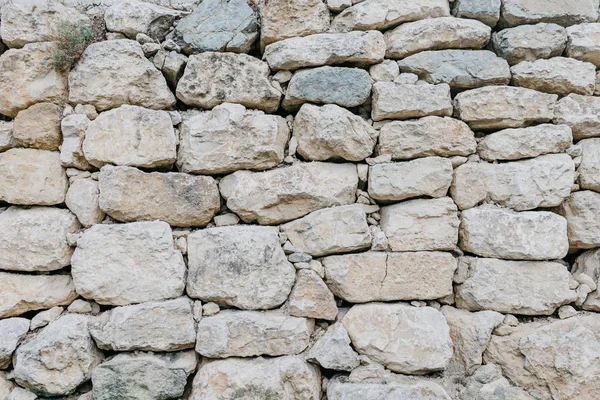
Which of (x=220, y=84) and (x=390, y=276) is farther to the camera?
(x=220, y=84)

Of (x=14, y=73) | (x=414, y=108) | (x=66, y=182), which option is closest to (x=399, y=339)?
(x=414, y=108)

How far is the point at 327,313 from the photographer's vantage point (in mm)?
1913

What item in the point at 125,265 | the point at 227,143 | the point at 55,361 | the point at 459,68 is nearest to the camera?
the point at 55,361

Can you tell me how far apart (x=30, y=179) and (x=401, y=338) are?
2040 mm

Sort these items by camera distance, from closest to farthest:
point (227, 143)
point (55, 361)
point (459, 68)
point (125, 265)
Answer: point (55, 361) < point (125, 265) < point (227, 143) < point (459, 68)

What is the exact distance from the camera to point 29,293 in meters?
1.88

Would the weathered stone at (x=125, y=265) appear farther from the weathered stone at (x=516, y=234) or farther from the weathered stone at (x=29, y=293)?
the weathered stone at (x=516, y=234)

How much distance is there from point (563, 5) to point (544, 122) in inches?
28.7

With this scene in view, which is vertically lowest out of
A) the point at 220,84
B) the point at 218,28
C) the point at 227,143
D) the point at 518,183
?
the point at 227,143

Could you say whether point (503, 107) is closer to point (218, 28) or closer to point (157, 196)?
point (218, 28)

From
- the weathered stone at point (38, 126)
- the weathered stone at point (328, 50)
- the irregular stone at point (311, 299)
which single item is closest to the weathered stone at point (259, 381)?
the irregular stone at point (311, 299)

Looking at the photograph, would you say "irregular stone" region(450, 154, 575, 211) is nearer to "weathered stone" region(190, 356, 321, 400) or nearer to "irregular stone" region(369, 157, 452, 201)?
"irregular stone" region(369, 157, 452, 201)

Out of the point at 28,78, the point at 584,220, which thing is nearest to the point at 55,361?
the point at 28,78

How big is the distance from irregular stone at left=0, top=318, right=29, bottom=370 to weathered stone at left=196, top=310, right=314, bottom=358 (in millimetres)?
857
